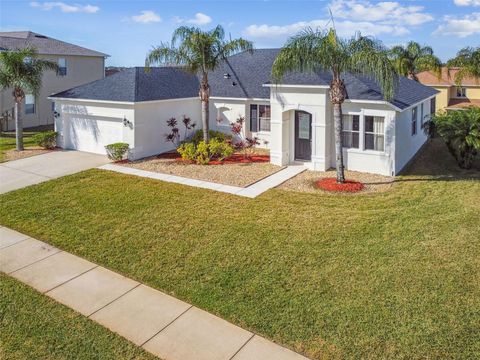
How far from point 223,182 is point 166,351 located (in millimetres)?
9732

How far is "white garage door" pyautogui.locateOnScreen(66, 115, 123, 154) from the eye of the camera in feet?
66.9

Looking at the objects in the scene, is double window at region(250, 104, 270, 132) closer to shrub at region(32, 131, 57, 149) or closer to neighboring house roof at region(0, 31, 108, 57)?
shrub at region(32, 131, 57, 149)

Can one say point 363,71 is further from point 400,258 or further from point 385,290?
point 385,290

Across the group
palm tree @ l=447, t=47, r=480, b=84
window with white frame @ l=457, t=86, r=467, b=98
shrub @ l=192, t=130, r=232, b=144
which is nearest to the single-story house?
shrub @ l=192, t=130, r=232, b=144

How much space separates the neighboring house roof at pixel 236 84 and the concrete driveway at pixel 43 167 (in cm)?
300

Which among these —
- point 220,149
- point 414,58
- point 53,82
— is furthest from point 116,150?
point 414,58

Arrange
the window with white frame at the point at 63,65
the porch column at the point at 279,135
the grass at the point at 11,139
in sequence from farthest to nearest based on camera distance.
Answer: the window with white frame at the point at 63,65, the grass at the point at 11,139, the porch column at the point at 279,135

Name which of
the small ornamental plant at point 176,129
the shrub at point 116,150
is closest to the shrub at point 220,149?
the small ornamental plant at point 176,129

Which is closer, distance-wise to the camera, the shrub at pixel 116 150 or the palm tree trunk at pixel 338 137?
the palm tree trunk at pixel 338 137

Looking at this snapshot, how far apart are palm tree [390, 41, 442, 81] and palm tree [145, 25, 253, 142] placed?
16.8 metres

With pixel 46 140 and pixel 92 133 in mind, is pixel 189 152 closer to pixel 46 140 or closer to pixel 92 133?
pixel 92 133

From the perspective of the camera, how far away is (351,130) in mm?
17250

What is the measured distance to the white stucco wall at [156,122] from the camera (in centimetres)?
1975

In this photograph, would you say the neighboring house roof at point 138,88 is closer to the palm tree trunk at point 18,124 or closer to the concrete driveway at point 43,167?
the palm tree trunk at point 18,124
